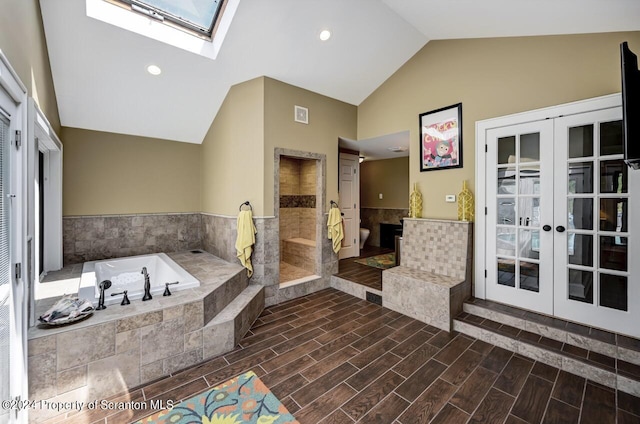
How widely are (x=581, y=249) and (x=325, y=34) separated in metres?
3.50

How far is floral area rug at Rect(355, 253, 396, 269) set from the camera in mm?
4887

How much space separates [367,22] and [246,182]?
8.01ft

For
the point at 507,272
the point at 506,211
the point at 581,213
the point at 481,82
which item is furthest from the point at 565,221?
the point at 481,82

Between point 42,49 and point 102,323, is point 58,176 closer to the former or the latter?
point 42,49

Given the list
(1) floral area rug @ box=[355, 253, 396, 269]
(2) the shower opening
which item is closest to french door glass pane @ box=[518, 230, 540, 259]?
(1) floral area rug @ box=[355, 253, 396, 269]

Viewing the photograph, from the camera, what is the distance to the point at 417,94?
3.80m

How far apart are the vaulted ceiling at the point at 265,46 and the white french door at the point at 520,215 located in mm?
1043

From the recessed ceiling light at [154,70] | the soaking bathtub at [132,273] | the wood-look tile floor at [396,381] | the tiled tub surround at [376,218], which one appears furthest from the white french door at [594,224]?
the recessed ceiling light at [154,70]

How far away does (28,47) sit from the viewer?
203 centimetres

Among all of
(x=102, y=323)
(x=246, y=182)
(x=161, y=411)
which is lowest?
(x=161, y=411)

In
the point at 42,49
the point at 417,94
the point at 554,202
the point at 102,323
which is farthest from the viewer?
the point at 417,94

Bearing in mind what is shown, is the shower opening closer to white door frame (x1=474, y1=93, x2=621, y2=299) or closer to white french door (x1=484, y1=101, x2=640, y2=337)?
white door frame (x1=474, y1=93, x2=621, y2=299)

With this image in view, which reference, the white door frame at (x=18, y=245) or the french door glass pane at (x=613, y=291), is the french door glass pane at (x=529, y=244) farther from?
the white door frame at (x=18, y=245)

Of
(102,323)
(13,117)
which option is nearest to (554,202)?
(102,323)
